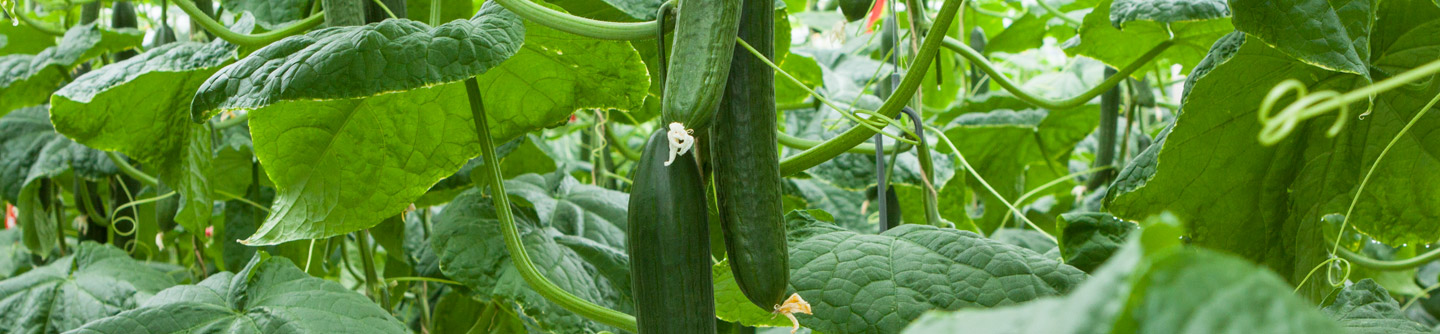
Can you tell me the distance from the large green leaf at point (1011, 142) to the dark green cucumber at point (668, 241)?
56.6 inches

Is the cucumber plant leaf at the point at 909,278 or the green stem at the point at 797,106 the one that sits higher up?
the cucumber plant leaf at the point at 909,278

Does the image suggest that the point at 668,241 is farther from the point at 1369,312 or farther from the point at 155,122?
the point at 155,122

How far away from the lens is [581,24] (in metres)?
0.82

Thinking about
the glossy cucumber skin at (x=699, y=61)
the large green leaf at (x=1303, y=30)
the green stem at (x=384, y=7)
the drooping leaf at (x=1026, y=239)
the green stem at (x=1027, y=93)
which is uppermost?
the glossy cucumber skin at (x=699, y=61)

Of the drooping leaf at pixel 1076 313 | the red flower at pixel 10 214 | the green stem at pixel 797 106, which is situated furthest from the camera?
the red flower at pixel 10 214

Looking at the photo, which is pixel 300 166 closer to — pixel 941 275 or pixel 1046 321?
pixel 941 275

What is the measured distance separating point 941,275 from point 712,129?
0.96 feet

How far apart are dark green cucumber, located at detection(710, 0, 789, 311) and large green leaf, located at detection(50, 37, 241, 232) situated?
33.0 inches

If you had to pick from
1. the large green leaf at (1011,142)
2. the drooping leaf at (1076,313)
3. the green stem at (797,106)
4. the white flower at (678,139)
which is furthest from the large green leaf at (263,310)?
the large green leaf at (1011,142)

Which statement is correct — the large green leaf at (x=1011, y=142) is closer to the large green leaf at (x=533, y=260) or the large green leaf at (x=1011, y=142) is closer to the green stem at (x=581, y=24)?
the large green leaf at (x=533, y=260)

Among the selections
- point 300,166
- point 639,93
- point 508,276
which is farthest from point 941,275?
point 300,166

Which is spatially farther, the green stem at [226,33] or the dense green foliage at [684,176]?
the green stem at [226,33]

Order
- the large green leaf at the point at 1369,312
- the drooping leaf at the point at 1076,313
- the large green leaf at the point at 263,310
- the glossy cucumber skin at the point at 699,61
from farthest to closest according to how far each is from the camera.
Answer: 1. the large green leaf at the point at 263,310
2. the large green leaf at the point at 1369,312
3. the glossy cucumber skin at the point at 699,61
4. the drooping leaf at the point at 1076,313

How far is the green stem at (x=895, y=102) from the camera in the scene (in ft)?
2.68
